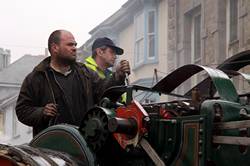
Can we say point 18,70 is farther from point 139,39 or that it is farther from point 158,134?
point 158,134

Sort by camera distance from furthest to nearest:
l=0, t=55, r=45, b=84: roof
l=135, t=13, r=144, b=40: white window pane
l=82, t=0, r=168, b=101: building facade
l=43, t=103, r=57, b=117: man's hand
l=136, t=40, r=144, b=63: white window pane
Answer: l=0, t=55, r=45, b=84: roof < l=135, t=13, r=144, b=40: white window pane < l=136, t=40, r=144, b=63: white window pane < l=82, t=0, r=168, b=101: building facade < l=43, t=103, r=57, b=117: man's hand

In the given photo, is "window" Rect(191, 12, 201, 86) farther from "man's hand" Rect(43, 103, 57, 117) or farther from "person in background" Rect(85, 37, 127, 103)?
"man's hand" Rect(43, 103, 57, 117)

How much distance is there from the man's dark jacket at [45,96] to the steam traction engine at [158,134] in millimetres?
411

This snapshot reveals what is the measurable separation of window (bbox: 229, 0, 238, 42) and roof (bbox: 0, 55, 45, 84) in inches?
1274

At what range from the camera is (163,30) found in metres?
23.6

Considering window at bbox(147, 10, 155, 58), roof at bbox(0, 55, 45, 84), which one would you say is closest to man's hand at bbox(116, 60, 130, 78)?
window at bbox(147, 10, 155, 58)

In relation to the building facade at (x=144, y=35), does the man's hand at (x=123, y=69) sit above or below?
below

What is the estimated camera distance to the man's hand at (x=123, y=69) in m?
4.90

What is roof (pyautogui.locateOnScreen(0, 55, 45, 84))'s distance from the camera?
1933 inches

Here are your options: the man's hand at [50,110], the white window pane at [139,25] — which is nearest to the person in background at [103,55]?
the man's hand at [50,110]

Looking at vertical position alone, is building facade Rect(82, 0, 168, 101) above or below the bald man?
above

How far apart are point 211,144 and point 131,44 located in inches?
912

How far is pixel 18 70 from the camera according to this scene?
50.4m

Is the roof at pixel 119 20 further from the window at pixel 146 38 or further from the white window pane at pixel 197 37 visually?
the white window pane at pixel 197 37
